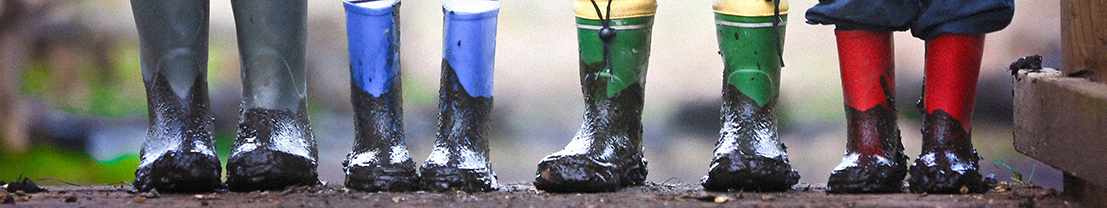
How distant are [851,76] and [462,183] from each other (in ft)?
2.13

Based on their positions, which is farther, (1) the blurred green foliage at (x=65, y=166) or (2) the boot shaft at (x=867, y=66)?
(1) the blurred green foliage at (x=65, y=166)

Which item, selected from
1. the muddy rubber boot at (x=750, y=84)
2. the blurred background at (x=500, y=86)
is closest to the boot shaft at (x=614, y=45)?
the muddy rubber boot at (x=750, y=84)

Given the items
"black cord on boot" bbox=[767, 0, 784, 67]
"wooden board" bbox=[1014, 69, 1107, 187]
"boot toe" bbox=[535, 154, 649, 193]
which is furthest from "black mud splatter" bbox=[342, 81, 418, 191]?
"wooden board" bbox=[1014, 69, 1107, 187]

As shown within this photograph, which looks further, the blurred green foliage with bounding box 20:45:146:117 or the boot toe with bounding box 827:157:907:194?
the blurred green foliage with bounding box 20:45:146:117

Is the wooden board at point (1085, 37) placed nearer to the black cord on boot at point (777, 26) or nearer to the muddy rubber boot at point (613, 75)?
the black cord on boot at point (777, 26)

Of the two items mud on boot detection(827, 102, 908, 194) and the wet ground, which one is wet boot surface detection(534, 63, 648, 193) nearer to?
the wet ground

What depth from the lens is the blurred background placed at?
2.57 meters

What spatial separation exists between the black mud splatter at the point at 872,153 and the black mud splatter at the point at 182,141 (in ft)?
3.31

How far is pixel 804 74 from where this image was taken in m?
2.63

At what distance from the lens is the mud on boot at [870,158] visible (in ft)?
5.08

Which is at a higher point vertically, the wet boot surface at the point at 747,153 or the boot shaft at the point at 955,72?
the boot shaft at the point at 955,72

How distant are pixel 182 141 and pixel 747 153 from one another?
0.93 m

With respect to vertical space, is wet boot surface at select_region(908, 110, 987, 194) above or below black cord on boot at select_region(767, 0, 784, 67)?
below

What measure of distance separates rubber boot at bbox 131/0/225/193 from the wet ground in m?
0.08
